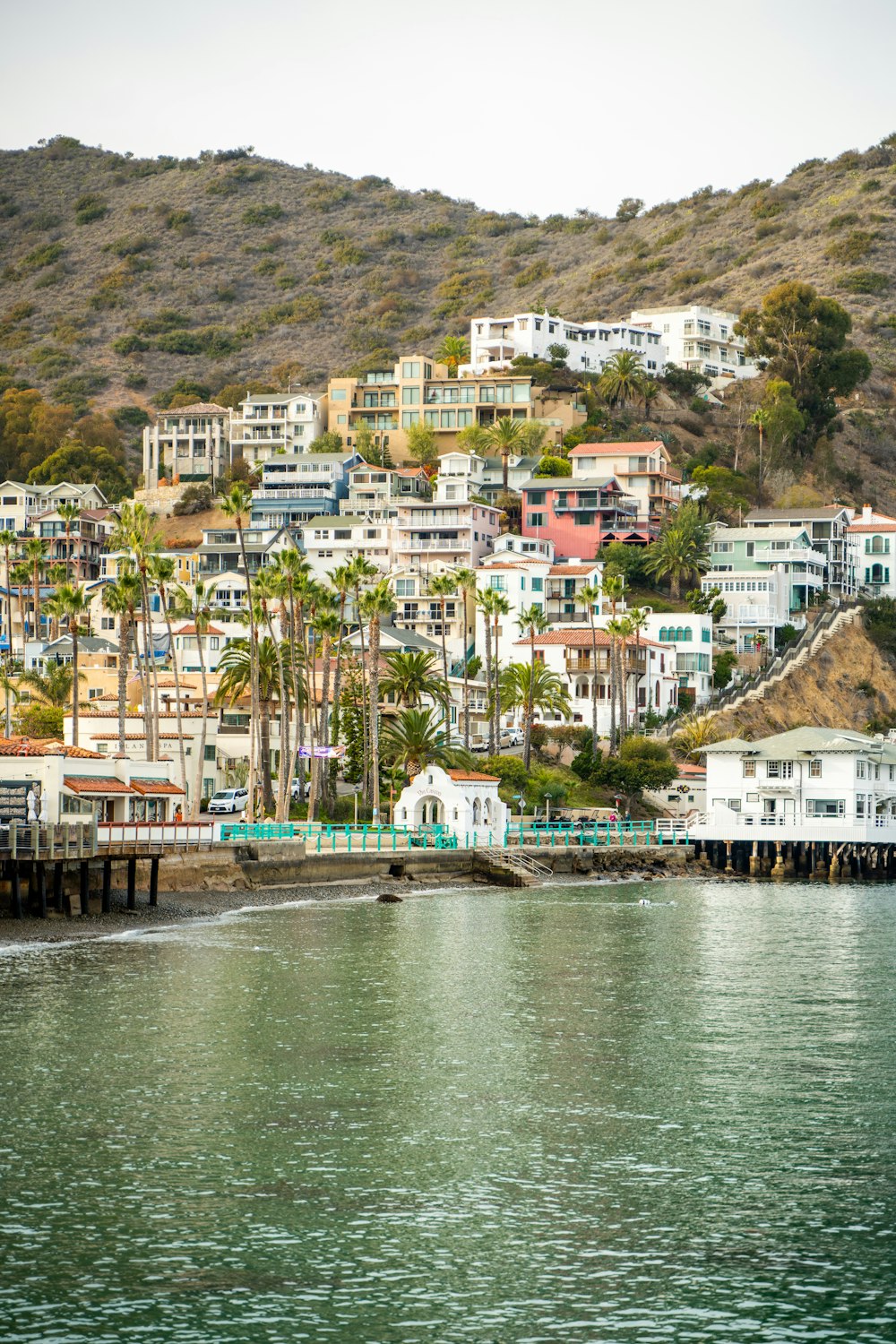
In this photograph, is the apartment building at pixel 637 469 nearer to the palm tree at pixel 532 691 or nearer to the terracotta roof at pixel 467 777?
the palm tree at pixel 532 691

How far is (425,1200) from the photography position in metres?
28.4

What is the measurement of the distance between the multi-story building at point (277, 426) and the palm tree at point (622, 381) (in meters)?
28.2

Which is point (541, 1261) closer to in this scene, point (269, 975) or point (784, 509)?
point (269, 975)

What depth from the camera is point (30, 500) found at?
179 m

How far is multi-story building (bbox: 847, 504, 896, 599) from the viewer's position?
16262 centimetres

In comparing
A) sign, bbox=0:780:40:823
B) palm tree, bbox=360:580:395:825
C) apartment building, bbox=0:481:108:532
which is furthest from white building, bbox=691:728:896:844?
apartment building, bbox=0:481:108:532

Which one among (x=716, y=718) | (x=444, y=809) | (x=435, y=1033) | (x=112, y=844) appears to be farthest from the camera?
(x=716, y=718)

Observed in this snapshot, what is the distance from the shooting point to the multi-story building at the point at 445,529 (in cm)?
15375

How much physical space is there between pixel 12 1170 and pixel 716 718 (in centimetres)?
10587

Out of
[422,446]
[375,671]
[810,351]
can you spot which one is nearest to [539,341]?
[422,446]

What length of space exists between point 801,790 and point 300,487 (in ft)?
254

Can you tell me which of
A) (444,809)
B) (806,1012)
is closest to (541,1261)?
(806,1012)

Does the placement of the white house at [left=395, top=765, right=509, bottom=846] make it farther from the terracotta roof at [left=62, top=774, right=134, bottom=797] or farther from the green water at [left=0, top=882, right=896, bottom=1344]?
the green water at [left=0, top=882, right=896, bottom=1344]

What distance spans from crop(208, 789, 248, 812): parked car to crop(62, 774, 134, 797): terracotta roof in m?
24.6
